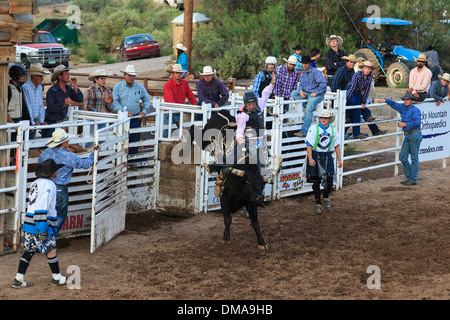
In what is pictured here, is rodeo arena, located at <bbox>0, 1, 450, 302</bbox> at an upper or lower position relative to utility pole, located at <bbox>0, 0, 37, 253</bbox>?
lower

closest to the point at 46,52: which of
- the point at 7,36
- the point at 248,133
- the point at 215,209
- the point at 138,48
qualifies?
the point at 138,48

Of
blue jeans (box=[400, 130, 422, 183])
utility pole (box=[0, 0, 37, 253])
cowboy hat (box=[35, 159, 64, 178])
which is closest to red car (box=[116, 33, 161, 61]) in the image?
blue jeans (box=[400, 130, 422, 183])

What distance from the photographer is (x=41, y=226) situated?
7.63m

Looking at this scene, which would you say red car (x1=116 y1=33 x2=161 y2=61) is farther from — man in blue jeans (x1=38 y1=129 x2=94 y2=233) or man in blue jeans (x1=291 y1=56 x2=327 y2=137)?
→ man in blue jeans (x1=38 y1=129 x2=94 y2=233)

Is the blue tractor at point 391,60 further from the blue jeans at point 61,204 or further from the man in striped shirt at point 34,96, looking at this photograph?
the blue jeans at point 61,204

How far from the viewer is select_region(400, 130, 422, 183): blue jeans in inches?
542

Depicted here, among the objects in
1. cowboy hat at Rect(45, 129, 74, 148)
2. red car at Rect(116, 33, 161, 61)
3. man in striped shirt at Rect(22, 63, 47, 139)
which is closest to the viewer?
cowboy hat at Rect(45, 129, 74, 148)

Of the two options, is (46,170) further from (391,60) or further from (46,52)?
(46,52)

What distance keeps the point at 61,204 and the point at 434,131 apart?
30.0 ft

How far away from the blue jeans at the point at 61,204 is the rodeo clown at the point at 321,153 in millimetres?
4284

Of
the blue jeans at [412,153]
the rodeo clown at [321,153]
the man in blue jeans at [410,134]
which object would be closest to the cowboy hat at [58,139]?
the rodeo clown at [321,153]

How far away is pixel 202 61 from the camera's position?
2991cm

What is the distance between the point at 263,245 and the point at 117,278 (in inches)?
87.8

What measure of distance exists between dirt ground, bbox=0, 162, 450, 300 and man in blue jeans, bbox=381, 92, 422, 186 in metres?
1.45
